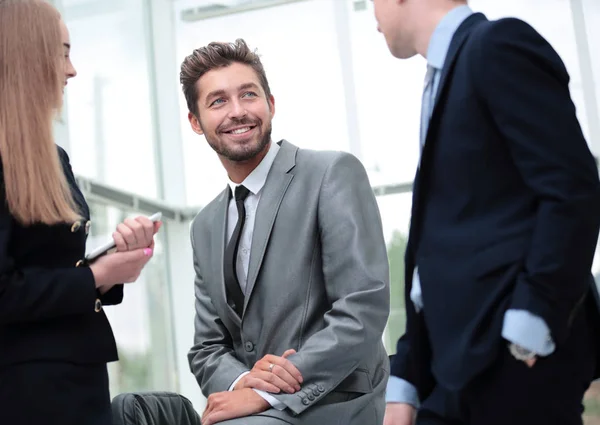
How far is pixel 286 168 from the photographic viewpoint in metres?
2.72

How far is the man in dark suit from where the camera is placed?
4.48ft

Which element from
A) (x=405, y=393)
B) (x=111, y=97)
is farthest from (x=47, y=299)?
(x=111, y=97)

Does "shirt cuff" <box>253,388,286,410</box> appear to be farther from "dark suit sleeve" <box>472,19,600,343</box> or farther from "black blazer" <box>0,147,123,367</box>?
"dark suit sleeve" <box>472,19,600,343</box>

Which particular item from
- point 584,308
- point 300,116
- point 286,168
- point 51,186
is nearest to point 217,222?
point 286,168

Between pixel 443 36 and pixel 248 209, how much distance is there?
1.25m

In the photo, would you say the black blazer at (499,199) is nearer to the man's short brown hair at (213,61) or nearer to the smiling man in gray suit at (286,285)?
the smiling man in gray suit at (286,285)

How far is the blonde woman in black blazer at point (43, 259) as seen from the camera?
1771 mm

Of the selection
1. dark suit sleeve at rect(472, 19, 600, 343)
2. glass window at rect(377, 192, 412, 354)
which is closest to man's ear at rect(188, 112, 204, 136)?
dark suit sleeve at rect(472, 19, 600, 343)

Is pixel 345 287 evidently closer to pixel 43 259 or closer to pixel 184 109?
pixel 43 259

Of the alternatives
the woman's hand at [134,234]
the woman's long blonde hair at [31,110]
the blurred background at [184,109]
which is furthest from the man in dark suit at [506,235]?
the blurred background at [184,109]

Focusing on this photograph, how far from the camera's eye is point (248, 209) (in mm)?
2742

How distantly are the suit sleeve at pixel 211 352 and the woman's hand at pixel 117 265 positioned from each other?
2.42ft

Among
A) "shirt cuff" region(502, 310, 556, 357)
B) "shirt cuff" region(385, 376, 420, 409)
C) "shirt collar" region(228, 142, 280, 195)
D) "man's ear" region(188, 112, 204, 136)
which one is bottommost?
"shirt cuff" region(385, 376, 420, 409)

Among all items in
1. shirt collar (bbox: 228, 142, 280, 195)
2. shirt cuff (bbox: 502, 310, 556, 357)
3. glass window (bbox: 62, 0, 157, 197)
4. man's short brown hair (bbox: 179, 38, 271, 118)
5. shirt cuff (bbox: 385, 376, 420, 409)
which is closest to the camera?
shirt cuff (bbox: 502, 310, 556, 357)
